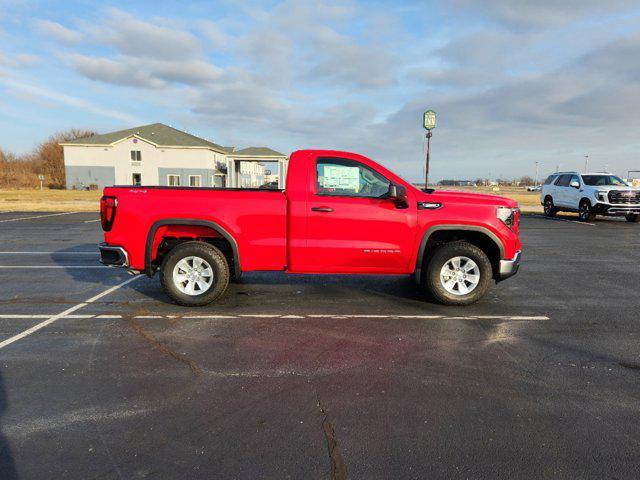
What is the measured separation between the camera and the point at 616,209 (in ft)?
55.4

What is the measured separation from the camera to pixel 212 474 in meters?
2.35

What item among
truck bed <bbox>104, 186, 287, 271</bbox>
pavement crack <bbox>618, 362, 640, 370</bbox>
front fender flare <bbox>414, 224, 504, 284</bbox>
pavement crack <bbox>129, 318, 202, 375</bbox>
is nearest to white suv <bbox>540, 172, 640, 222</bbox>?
front fender flare <bbox>414, 224, 504, 284</bbox>

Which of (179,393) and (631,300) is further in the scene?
(631,300)

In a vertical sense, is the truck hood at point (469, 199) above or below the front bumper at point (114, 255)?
above

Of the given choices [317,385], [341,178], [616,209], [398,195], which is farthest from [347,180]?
[616,209]

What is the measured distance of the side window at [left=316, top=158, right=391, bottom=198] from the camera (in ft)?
17.8

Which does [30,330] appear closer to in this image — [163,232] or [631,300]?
[163,232]

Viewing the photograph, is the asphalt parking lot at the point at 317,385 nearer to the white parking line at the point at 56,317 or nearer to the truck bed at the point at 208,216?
the white parking line at the point at 56,317

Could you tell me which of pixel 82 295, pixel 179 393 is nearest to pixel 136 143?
pixel 82 295

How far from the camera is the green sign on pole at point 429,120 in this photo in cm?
2120

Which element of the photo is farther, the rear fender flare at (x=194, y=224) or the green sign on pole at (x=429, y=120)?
the green sign on pole at (x=429, y=120)

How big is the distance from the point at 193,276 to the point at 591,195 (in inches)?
708

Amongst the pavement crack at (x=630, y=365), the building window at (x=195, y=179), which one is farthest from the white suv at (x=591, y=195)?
the building window at (x=195, y=179)

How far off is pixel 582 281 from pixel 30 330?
329 inches
